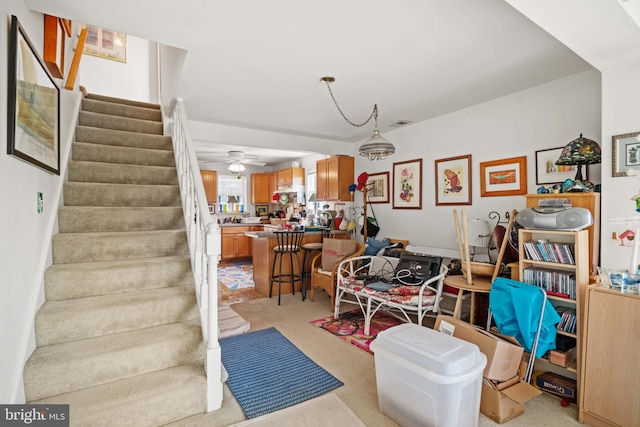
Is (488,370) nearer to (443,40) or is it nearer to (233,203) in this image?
(443,40)

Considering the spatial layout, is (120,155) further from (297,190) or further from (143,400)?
(297,190)

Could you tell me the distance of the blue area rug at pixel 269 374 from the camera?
2068 millimetres

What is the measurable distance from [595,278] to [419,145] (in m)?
2.49

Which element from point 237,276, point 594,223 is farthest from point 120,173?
point 594,223

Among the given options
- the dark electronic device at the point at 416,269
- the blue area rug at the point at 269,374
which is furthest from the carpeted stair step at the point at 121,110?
the dark electronic device at the point at 416,269

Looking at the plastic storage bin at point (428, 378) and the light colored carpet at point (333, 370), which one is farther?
the light colored carpet at point (333, 370)

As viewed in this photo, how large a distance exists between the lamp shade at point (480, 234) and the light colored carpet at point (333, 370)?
1069 mm

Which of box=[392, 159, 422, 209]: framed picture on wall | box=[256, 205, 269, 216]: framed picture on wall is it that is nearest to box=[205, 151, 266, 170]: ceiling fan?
box=[256, 205, 269, 216]: framed picture on wall

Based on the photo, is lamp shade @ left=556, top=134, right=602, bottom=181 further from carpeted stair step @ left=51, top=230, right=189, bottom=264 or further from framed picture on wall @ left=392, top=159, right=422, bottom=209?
carpeted stair step @ left=51, top=230, right=189, bottom=264

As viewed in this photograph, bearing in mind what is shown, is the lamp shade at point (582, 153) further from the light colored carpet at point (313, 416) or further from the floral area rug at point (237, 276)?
the floral area rug at point (237, 276)

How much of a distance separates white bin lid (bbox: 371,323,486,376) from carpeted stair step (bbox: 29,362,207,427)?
44.6 inches

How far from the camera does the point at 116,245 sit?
244 cm

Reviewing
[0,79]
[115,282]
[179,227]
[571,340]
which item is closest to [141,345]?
[115,282]

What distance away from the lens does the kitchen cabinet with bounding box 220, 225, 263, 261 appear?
23.6 feet
